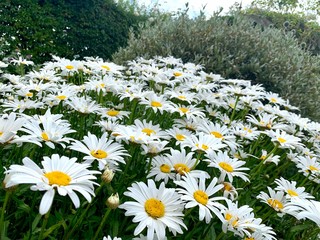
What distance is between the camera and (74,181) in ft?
3.60

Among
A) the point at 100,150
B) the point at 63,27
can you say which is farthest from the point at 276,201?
the point at 63,27

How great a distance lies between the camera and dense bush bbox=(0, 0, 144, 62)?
18.7 feet

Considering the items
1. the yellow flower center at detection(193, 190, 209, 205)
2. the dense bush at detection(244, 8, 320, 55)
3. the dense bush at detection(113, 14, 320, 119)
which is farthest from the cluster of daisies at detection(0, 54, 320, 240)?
the dense bush at detection(244, 8, 320, 55)

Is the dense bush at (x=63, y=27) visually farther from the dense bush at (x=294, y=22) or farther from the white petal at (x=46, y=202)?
the dense bush at (x=294, y=22)

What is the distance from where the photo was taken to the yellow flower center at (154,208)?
122 cm

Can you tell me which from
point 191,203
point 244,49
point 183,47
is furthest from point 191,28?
point 191,203

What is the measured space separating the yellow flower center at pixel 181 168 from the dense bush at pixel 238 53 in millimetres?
2798

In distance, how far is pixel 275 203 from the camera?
1675 mm

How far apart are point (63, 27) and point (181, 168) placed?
17.8ft

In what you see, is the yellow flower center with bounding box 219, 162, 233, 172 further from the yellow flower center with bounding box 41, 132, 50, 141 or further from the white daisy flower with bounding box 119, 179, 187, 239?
the yellow flower center with bounding box 41, 132, 50, 141

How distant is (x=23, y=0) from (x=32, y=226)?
5423 mm

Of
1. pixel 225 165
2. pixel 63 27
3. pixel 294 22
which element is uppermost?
pixel 294 22

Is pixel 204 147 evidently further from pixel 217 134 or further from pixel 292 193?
pixel 292 193

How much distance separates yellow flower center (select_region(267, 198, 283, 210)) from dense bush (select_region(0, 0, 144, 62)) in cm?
470
